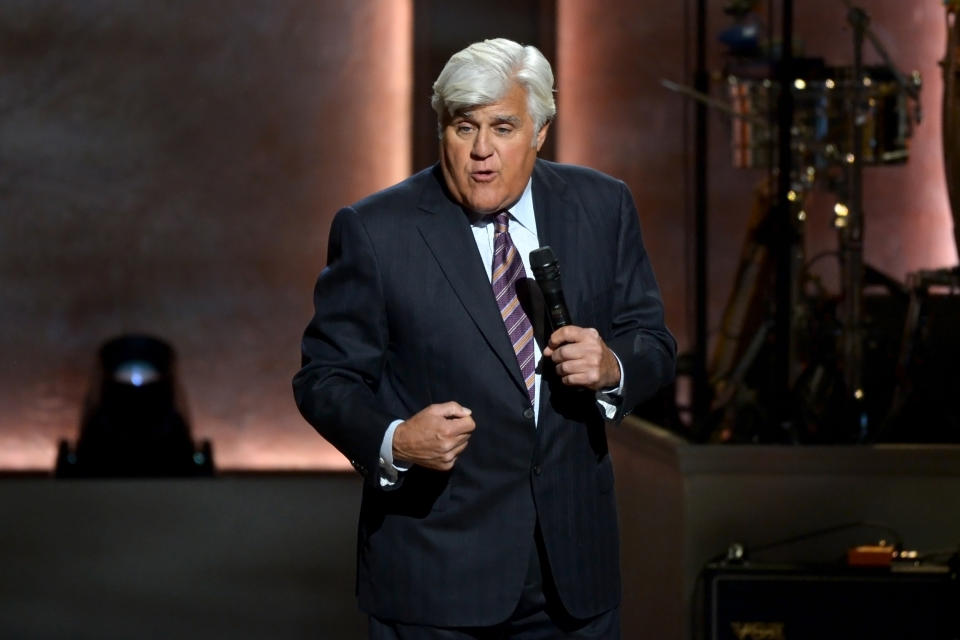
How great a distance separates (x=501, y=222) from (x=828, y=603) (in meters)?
1.59

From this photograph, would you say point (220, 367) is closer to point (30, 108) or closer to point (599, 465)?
point (30, 108)

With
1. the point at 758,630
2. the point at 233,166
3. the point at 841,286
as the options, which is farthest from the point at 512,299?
the point at 233,166

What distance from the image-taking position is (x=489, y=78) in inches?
72.6

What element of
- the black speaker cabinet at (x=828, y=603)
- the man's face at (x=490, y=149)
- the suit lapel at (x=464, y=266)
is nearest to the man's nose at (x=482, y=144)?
the man's face at (x=490, y=149)

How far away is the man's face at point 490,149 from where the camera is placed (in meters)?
1.87

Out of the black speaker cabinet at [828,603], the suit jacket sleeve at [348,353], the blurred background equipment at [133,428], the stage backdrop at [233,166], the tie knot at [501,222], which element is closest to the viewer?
the suit jacket sleeve at [348,353]

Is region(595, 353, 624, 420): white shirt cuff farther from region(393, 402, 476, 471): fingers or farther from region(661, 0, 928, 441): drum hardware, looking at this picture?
region(661, 0, 928, 441): drum hardware

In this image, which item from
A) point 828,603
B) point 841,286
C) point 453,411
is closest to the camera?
point 453,411

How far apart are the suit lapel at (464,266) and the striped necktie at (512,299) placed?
0.7 inches

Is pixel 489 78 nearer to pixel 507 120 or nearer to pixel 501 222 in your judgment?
pixel 507 120

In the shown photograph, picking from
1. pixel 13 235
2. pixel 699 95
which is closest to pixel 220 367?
pixel 13 235

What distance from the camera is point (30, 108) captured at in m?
5.92

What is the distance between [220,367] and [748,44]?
2.48m

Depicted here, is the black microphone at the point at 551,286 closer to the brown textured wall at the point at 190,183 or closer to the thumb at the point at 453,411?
the thumb at the point at 453,411
